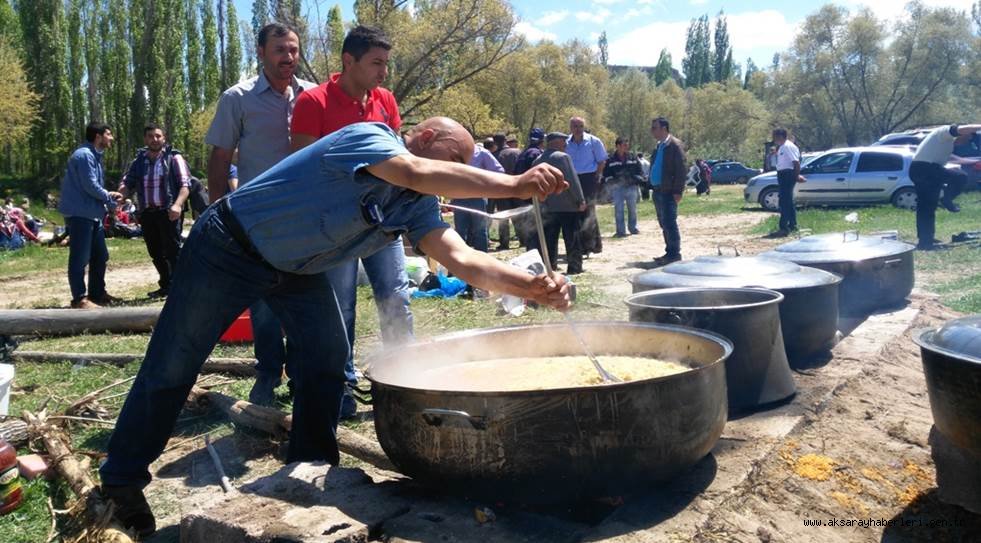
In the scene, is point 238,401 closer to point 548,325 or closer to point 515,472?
point 548,325

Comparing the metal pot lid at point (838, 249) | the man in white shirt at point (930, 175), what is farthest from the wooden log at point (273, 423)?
the man in white shirt at point (930, 175)

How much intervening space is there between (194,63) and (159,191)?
42.7 meters

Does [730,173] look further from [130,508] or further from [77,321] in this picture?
[130,508]

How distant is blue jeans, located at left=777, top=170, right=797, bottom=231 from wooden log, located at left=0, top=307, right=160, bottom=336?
1105 cm

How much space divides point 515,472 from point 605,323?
1.23 meters

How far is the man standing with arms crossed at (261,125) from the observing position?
423 cm

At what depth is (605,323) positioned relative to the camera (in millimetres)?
3680

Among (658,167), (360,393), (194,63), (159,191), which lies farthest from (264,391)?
(194,63)

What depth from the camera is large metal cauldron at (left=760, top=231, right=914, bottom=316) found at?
6.08 metres

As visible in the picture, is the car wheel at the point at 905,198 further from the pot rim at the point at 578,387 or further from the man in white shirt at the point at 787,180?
the pot rim at the point at 578,387

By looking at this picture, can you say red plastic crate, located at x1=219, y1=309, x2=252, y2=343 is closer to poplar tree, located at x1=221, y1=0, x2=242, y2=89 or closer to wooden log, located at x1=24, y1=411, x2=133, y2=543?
wooden log, located at x1=24, y1=411, x2=133, y2=543

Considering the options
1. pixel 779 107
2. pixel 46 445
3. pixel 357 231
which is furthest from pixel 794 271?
pixel 779 107

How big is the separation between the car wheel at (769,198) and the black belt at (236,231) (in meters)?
19.9

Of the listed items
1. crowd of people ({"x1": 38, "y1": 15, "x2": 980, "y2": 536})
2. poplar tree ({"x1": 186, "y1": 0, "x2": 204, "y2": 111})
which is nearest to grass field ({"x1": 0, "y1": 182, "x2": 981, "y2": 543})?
crowd of people ({"x1": 38, "y1": 15, "x2": 980, "y2": 536})
